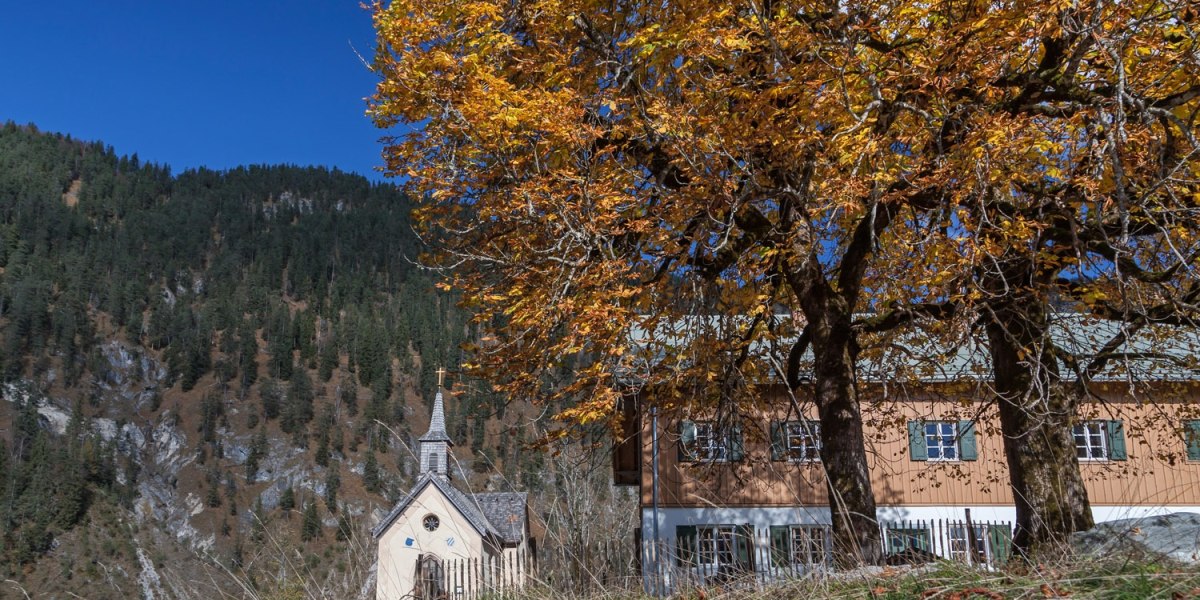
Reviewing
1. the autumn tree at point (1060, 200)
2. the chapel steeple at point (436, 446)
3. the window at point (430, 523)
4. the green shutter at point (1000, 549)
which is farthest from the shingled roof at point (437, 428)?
the autumn tree at point (1060, 200)

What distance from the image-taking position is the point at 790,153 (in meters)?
10.4

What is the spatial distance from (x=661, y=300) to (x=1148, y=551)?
7.35 m

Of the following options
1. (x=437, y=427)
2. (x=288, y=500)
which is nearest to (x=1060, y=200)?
(x=437, y=427)

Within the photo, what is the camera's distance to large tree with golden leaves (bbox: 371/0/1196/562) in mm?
9383

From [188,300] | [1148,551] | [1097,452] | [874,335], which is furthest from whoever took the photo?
[188,300]

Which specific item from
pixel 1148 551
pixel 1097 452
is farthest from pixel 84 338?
pixel 1148 551

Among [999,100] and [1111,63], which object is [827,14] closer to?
[999,100]

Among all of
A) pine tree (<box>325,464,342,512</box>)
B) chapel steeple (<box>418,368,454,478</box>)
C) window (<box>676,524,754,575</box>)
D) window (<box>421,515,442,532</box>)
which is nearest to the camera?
window (<box>676,524,754,575</box>)

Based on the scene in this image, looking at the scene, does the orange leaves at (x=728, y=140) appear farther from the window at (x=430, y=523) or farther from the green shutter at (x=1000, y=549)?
the window at (x=430, y=523)

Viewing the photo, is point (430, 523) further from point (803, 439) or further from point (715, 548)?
point (715, 548)

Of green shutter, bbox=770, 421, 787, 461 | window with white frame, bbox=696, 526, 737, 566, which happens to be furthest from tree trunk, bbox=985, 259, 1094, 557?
window with white frame, bbox=696, 526, 737, 566

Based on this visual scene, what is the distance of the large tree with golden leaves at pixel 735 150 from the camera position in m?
9.38

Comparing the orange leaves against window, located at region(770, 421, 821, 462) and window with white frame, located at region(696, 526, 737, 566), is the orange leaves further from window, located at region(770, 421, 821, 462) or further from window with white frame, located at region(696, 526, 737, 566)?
window with white frame, located at region(696, 526, 737, 566)

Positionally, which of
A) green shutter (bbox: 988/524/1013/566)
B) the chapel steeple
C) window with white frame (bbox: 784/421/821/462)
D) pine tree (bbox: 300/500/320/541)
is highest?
the chapel steeple
